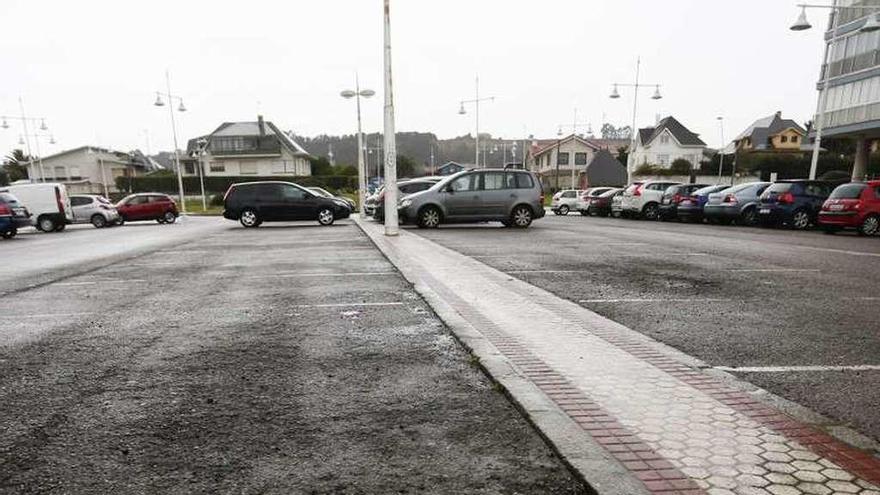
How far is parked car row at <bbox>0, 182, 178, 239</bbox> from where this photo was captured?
19297mm

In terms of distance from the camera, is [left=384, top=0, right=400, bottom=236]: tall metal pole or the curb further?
[left=384, top=0, right=400, bottom=236]: tall metal pole

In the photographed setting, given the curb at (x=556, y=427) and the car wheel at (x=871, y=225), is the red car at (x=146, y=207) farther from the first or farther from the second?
the car wheel at (x=871, y=225)

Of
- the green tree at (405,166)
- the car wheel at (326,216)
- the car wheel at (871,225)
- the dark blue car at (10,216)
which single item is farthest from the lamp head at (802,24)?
the green tree at (405,166)

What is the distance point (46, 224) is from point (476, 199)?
18.4 m

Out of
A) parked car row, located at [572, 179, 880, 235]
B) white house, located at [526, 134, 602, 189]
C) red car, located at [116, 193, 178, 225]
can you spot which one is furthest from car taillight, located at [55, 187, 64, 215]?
white house, located at [526, 134, 602, 189]

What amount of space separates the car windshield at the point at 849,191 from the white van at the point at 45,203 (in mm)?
28133

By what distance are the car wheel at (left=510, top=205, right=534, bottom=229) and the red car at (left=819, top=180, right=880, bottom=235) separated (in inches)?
331

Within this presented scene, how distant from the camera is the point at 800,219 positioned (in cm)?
1839

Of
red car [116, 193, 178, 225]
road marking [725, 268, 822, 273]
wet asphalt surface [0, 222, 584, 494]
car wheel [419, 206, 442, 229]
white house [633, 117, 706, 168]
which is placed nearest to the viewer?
wet asphalt surface [0, 222, 584, 494]

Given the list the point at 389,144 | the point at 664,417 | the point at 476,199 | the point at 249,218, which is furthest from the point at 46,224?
the point at 664,417

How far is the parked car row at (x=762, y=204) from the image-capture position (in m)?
15.2

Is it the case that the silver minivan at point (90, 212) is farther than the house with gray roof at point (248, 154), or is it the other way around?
the house with gray roof at point (248, 154)

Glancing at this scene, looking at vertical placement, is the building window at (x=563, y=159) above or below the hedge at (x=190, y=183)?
above

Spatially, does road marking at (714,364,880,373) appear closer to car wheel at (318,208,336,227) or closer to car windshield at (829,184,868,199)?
car windshield at (829,184,868,199)
